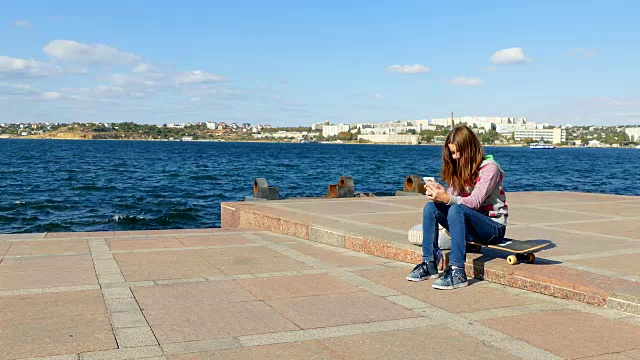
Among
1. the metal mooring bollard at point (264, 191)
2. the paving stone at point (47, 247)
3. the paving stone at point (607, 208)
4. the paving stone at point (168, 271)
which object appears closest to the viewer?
the paving stone at point (168, 271)

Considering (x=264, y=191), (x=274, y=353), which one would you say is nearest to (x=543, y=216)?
(x=264, y=191)

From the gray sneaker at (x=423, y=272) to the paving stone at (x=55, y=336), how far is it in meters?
2.70

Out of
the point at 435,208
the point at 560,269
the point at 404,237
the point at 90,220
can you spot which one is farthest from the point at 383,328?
the point at 90,220

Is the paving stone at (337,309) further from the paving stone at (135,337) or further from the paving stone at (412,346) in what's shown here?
the paving stone at (135,337)

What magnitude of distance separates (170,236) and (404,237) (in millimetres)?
3506

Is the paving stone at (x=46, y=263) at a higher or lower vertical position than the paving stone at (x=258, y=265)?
higher

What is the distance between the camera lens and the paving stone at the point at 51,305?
15.5ft

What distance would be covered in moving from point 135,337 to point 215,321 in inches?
24.0

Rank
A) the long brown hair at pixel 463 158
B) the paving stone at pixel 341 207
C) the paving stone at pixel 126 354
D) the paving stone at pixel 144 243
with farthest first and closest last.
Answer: the paving stone at pixel 341 207 → the paving stone at pixel 144 243 → the long brown hair at pixel 463 158 → the paving stone at pixel 126 354

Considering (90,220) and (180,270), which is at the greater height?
(180,270)

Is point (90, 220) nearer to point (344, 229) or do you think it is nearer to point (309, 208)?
point (309, 208)

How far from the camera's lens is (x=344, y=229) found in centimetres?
806

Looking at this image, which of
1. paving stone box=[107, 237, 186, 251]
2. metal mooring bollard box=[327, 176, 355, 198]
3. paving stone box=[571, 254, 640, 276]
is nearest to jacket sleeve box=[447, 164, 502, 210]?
paving stone box=[571, 254, 640, 276]

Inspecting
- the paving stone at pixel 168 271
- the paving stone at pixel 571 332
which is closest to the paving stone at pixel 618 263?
the paving stone at pixel 571 332
